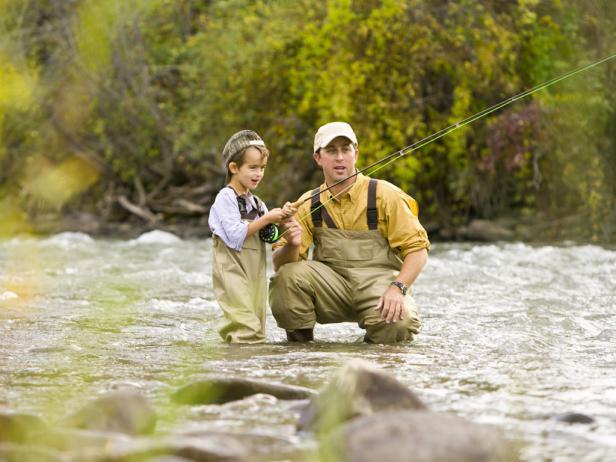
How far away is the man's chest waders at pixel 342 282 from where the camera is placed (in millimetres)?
5191

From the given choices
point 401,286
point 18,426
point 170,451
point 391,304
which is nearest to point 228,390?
point 18,426

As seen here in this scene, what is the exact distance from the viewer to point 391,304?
4984mm

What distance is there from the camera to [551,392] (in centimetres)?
387

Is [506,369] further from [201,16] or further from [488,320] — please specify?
[201,16]

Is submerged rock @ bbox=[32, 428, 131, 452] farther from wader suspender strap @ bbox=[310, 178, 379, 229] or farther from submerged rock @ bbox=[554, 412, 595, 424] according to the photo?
wader suspender strap @ bbox=[310, 178, 379, 229]

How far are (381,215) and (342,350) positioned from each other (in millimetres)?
713

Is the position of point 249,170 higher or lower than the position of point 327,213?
higher

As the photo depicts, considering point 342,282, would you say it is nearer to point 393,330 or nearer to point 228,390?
point 393,330

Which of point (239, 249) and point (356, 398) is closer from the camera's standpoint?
point (356, 398)

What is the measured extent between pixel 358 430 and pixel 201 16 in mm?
13941

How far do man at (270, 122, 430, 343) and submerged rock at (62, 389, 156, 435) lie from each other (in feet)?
6.78

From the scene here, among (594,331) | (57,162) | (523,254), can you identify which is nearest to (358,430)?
(594,331)

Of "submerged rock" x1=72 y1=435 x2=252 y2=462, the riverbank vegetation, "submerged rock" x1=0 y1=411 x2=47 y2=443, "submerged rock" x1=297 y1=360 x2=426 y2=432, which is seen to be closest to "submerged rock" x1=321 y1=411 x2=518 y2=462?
"submerged rock" x1=72 y1=435 x2=252 y2=462

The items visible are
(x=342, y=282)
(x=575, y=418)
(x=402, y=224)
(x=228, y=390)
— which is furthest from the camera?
(x=342, y=282)
